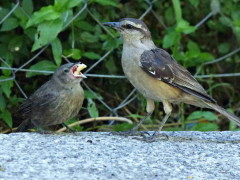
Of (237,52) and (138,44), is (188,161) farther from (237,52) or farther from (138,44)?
(237,52)

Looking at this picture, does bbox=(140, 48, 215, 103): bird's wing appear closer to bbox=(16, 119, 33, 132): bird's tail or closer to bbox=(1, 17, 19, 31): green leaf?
bbox=(16, 119, 33, 132): bird's tail

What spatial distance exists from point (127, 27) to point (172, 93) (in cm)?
62

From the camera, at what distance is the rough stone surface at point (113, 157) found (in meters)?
3.91

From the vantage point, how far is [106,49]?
622cm

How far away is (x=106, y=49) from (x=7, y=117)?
42.5 inches

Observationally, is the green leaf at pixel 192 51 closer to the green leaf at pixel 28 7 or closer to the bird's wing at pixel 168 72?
the bird's wing at pixel 168 72

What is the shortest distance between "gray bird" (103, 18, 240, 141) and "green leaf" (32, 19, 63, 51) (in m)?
0.47

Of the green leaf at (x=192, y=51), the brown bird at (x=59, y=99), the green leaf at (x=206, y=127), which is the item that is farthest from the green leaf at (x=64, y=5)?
the green leaf at (x=206, y=127)

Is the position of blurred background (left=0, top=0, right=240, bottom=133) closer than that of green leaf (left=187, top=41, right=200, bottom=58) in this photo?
Yes

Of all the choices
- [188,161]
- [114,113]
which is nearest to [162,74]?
[188,161]

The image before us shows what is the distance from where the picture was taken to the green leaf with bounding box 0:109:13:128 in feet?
19.1

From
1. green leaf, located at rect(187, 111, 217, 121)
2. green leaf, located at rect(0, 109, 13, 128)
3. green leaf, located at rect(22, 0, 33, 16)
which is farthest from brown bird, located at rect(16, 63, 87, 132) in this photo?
green leaf, located at rect(187, 111, 217, 121)

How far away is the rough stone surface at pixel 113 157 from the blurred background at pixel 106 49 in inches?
38.5

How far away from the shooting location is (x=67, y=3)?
552cm
